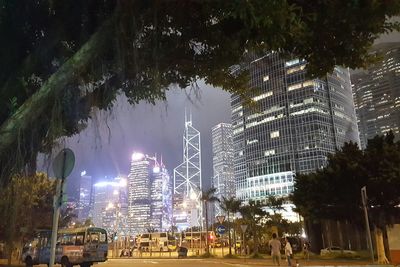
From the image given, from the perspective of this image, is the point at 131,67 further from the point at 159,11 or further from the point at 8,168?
the point at 8,168

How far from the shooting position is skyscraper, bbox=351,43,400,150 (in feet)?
360

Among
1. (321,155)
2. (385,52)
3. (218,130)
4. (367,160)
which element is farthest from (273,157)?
(385,52)

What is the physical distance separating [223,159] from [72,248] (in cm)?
16465

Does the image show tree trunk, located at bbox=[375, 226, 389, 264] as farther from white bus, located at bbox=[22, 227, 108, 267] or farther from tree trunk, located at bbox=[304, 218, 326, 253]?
tree trunk, located at bbox=[304, 218, 326, 253]

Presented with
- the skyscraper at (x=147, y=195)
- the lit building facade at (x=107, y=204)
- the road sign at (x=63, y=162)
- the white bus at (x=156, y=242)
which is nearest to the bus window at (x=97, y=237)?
the road sign at (x=63, y=162)

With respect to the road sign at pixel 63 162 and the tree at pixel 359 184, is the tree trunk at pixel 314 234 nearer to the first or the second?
the tree at pixel 359 184

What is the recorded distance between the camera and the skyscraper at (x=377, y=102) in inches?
4318

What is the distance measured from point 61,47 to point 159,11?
1876 millimetres

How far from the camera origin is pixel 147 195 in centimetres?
15125

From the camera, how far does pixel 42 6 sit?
6992mm

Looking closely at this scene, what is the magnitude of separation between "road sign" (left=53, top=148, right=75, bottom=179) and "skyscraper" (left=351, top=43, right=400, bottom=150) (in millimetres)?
104727

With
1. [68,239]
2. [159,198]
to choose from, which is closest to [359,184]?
[68,239]

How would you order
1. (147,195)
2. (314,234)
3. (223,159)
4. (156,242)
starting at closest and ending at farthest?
(314,234) < (156,242) < (147,195) < (223,159)

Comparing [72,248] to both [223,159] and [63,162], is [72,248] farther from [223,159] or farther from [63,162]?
[223,159]
